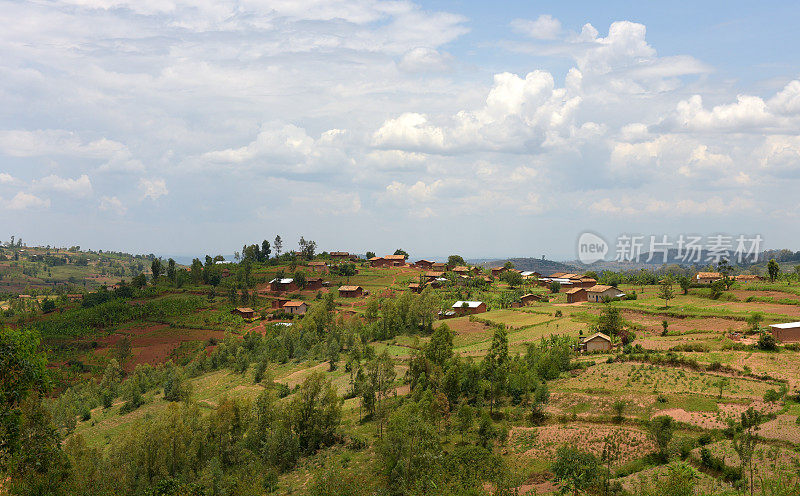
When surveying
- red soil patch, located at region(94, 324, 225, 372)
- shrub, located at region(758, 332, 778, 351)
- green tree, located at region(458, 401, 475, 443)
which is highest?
shrub, located at region(758, 332, 778, 351)

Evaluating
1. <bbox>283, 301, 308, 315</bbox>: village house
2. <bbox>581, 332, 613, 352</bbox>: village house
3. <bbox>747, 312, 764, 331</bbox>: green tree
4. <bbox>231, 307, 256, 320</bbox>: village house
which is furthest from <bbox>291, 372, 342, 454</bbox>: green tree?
<bbox>231, 307, 256, 320</bbox>: village house

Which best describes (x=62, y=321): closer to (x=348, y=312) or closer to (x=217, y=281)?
(x=217, y=281)

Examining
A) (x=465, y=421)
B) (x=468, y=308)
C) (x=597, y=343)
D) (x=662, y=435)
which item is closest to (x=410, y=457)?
(x=465, y=421)

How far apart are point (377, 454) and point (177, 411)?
1653 centimetres

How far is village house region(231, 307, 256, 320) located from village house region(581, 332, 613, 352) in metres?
72.1

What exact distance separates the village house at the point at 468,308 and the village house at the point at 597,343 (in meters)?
35.5

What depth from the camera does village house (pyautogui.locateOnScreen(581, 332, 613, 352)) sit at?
59.2 metres

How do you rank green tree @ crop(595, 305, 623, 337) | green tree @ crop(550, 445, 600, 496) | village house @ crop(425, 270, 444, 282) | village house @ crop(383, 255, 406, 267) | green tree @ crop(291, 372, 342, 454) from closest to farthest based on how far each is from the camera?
green tree @ crop(550, 445, 600, 496), green tree @ crop(291, 372, 342, 454), green tree @ crop(595, 305, 623, 337), village house @ crop(425, 270, 444, 282), village house @ crop(383, 255, 406, 267)

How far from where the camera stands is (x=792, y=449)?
30547mm

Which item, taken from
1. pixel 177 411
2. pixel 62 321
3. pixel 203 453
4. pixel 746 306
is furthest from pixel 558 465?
pixel 62 321

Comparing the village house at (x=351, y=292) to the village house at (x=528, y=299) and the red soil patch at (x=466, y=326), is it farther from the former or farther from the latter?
the village house at (x=528, y=299)

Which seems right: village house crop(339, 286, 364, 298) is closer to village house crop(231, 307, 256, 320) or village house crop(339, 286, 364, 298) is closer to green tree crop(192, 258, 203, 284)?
village house crop(231, 307, 256, 320)

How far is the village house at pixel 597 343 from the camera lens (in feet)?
194

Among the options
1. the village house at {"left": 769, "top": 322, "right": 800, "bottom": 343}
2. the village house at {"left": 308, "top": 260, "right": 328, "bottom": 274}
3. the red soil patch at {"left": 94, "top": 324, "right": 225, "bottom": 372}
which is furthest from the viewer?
the village house at {"left": 308, "top": 260, "right": 328, "bottom": 274}
